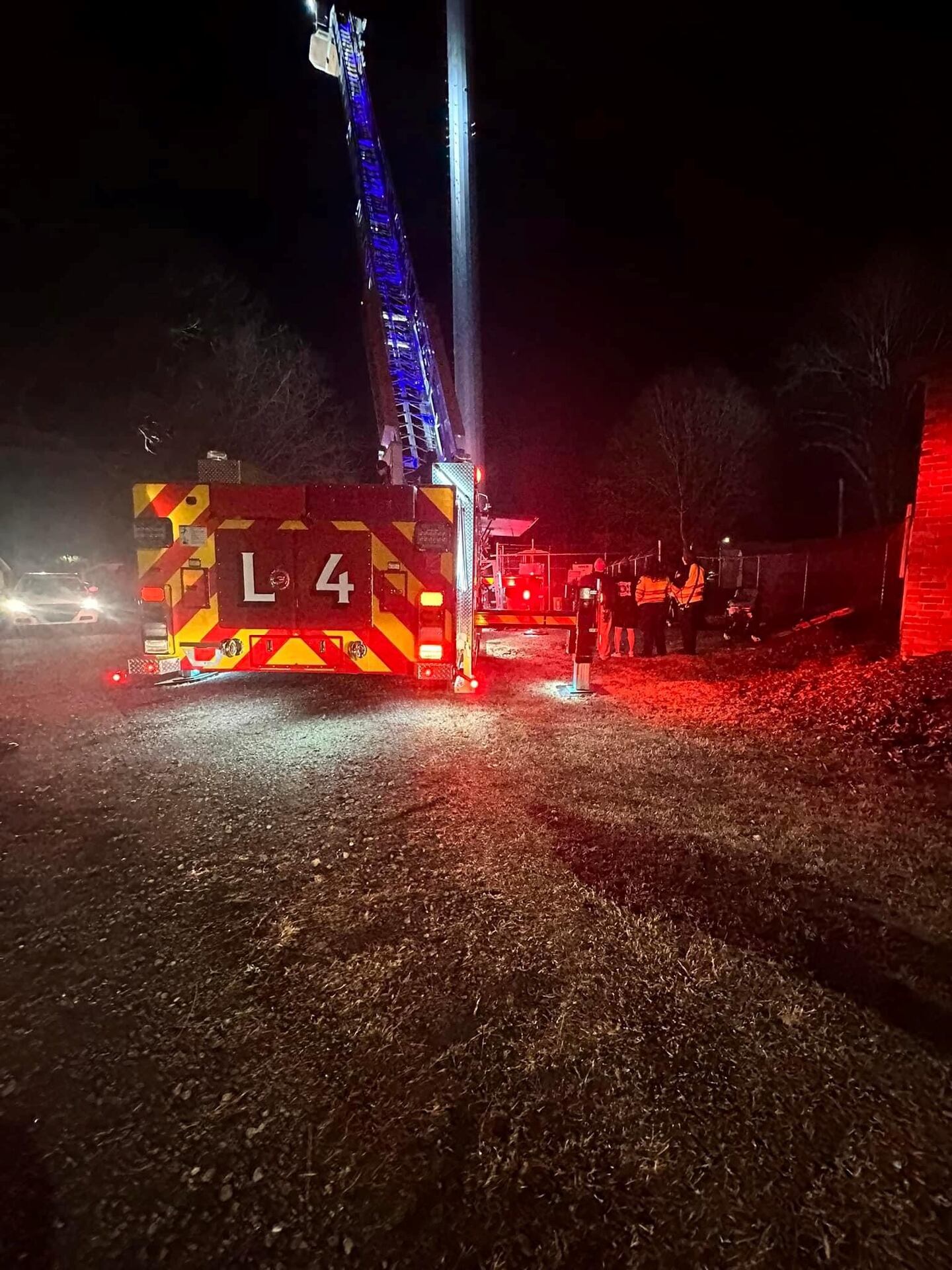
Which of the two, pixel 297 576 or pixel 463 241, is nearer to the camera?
pixel 297 576

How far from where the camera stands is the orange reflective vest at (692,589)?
34.5 feet

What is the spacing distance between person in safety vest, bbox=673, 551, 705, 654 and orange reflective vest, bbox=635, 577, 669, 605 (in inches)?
18.5

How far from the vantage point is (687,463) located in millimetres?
33469

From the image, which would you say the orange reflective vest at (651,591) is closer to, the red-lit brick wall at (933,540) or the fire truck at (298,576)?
the red-lit brick wall at (933,540)

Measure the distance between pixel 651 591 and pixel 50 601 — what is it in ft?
43.2

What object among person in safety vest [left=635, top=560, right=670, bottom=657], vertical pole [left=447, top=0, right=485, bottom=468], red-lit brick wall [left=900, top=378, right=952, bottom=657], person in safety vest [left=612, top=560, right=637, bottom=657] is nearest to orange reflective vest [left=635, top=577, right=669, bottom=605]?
person in safety vest [left=635, top=560, right=670, bottom=657]

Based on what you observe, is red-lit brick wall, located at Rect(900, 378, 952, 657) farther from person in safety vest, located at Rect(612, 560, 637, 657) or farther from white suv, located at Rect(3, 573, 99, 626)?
white suv, located at Rect(3, 573, 99, 626)

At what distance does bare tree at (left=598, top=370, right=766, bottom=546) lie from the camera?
32.7m

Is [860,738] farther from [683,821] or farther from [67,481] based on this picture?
[67,481]

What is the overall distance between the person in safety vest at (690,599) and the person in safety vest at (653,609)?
32 centimetres

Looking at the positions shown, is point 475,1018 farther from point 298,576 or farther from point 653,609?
point 653,609

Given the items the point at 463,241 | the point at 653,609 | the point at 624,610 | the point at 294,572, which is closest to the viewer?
the point at 294,572

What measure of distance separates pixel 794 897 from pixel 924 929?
504 mm

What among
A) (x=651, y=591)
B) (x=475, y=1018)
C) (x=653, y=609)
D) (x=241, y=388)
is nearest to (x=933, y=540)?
(x=651, y=591)
